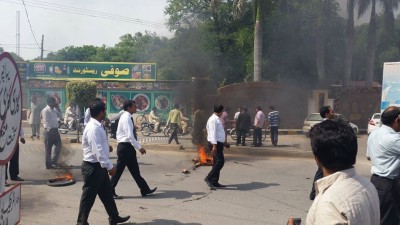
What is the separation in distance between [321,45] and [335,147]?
98.3 ft

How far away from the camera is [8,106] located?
119 inches

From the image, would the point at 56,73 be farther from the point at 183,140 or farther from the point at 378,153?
the point at 378,153

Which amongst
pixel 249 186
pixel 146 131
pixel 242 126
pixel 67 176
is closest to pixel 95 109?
pixel 67 176

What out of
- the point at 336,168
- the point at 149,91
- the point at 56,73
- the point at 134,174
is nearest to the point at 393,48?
the point at 149,91

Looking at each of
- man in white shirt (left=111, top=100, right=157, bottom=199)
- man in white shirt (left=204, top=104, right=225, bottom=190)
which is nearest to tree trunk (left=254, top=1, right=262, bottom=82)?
man in white shirt (left=204, top=104, right=225, bottom=190)

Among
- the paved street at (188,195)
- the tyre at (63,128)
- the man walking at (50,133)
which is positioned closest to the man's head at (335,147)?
the paved street at (188,195)

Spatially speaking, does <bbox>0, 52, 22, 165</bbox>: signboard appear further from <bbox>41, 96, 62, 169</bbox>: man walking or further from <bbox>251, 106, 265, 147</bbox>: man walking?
<bbox>251, 106, 265, 147</bbox>: man walking

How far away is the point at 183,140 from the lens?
61.3 feet

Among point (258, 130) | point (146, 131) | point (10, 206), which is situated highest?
point (10, 206)

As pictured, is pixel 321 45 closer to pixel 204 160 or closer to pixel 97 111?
pixel 204 160

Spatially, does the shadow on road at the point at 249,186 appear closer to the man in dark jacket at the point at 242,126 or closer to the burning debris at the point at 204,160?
the burning debris at the point at 204,160

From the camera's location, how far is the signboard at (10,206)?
287 cm

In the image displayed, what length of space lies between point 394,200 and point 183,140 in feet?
46.7

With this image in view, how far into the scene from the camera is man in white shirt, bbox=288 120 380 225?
2057mm
